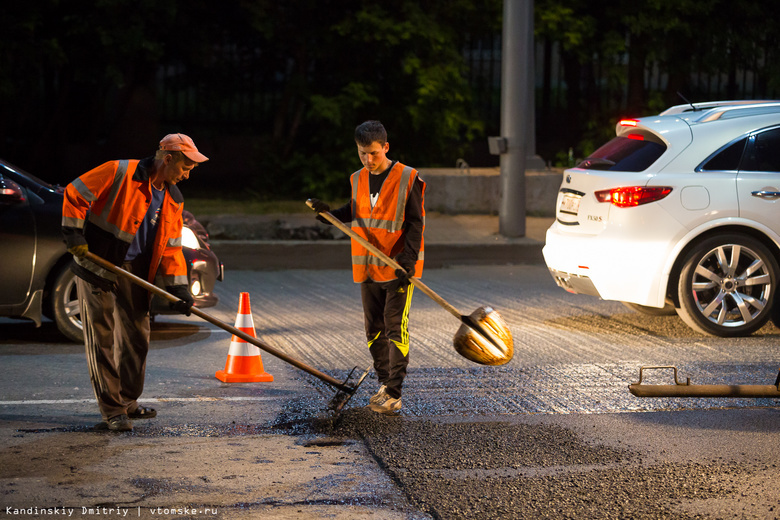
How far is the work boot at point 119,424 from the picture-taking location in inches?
235

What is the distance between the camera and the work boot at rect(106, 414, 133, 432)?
5.96m

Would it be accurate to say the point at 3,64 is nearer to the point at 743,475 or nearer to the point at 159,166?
the point at 159,166

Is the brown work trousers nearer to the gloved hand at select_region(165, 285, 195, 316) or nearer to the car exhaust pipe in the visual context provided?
the gloved hand at select_region(165, 285, 195, 316)

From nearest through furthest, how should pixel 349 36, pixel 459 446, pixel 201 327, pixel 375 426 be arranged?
pixel 459 446, pixel 375 426, pixel 201 327, pixel 349 36

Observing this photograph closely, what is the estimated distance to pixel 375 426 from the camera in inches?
241

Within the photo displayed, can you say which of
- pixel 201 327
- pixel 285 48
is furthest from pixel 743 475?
pixel 285 48

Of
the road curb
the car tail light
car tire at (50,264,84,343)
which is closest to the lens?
car tire at (50,264,84,343)

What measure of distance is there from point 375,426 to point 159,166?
1909 mm

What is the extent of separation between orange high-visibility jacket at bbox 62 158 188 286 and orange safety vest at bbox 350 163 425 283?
3.70 ft

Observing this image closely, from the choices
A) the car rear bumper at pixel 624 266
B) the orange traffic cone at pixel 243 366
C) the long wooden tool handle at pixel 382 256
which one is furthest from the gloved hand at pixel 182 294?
the car rear bumper at pixel 624 266

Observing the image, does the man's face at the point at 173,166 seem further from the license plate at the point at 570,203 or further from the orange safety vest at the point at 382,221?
the license plate at the point at 570,203

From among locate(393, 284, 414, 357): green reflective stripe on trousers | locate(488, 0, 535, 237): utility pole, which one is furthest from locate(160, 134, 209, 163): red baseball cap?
locate(488, 0, 535, 237): utility pole

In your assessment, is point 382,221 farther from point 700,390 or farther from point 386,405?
point 700,390

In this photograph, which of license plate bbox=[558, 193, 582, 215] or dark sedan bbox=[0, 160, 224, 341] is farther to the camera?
license plate bbox=[558, 193, 582, 215]
